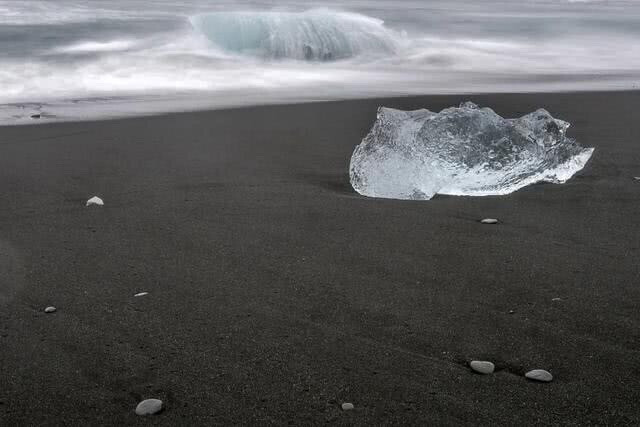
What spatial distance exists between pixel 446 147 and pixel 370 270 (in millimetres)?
1524

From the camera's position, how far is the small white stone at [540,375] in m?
2.05

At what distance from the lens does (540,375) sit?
81.0 inches

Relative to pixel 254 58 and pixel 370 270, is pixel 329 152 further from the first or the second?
pixel 254 58

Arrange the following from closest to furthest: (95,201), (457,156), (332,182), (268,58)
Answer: (95,201) → (457,156) → (332,182) → (268,58)

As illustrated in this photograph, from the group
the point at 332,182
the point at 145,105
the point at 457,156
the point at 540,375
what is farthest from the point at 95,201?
the point at 145,105

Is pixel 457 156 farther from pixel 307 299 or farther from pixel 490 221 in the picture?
pixel 307 299

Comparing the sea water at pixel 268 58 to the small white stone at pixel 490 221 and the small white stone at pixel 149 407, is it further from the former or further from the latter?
the small white stone at pixel 149 407

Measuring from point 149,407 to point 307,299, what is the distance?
2.75ft

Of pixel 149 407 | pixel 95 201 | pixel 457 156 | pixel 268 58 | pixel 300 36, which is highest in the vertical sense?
pixel 300 36

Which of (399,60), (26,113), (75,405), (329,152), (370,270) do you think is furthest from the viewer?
(399,60)

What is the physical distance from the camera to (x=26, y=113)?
290 inches

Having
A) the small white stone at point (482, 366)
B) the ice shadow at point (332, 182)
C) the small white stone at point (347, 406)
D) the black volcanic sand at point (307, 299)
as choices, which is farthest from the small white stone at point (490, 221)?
the small white stone at point (347, 406)

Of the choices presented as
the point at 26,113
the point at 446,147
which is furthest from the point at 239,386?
the point at 26,113

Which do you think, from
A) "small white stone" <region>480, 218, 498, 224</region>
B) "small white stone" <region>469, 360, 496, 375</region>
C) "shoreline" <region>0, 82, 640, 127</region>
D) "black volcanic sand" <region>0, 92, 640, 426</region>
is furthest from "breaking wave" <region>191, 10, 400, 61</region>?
"small white stone" <region>469, 360, 496, 375</region>
